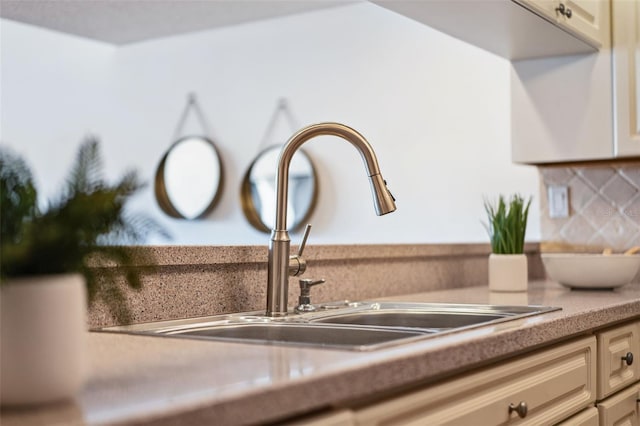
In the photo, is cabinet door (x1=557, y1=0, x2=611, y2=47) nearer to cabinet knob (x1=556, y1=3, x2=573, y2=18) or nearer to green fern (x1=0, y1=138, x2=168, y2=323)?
cabinet knob (x1=556, y1=3, x2=573, y2=18)

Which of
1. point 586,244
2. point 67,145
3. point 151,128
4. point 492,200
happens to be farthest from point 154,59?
point 586,244

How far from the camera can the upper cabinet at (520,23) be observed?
6.93 ft

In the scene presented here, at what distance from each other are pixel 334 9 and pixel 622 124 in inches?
65.7

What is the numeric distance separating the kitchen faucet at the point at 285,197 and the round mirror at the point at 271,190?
213cm

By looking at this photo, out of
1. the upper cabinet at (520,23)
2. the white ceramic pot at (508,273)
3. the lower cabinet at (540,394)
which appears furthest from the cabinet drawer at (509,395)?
the upper cabinet at (520,23)

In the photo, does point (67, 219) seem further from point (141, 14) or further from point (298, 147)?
point (141, 14)

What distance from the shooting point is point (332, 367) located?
0.94 meters

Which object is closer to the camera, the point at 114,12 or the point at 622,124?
the point at 622,124

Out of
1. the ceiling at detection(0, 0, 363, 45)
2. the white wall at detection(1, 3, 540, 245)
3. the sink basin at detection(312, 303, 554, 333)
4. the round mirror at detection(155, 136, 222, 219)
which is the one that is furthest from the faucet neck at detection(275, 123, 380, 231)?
the round mirror at detection(155, 136, 222, 219)

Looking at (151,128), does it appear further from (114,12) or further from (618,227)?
(618,227)

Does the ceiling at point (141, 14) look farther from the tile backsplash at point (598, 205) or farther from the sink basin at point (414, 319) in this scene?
the sink basin at point (414, 319)

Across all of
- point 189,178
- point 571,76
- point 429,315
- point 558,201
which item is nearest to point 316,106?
point 189,178

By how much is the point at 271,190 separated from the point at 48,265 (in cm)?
313

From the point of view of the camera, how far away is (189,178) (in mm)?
4133
